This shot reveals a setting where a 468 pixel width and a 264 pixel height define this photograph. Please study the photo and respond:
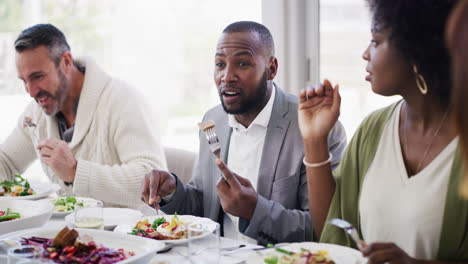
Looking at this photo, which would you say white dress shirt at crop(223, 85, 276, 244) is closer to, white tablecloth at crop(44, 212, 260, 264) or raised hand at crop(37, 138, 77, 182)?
white tablecloth at crop(44, 212, 260, 264)

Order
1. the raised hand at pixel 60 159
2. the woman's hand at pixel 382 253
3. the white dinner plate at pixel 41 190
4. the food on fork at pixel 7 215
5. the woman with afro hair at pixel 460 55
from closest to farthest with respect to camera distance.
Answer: the woman with afro hair at pixel 460 55 < the woman's hand at pixel 382 253 < the food on fork at pixel 7 215 < the white dinner plate at pixel 41 190 < the raised hand at pixel 60 159

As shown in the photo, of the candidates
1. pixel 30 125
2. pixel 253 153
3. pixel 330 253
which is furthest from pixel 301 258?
pixel 30 125

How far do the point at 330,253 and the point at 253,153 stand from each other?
34.8 inches

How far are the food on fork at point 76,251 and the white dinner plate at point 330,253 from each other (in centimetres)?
35

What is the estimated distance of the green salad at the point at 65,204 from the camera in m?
2.40

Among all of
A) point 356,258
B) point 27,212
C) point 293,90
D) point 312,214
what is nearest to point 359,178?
point 312,214

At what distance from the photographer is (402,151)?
5.99ft

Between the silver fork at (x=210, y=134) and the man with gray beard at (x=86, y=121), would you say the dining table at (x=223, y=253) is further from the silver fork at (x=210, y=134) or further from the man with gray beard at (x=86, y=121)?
the man with gray beard at (x=86, y=121)

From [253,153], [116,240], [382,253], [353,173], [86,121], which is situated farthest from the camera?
[86,121]

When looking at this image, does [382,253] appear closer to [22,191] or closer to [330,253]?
[330,253]

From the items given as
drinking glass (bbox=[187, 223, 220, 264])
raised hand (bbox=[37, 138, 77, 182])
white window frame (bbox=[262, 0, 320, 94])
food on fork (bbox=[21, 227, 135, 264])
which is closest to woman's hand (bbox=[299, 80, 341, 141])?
drinking glass (bbox=[187, 223, 220, 264])

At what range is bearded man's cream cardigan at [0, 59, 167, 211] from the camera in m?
2.95

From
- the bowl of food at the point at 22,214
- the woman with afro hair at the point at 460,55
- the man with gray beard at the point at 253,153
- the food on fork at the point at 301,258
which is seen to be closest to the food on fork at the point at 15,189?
the bowl of food at the point at 22,214

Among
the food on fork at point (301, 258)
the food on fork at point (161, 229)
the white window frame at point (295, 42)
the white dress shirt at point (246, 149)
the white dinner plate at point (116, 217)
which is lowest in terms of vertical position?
the white dinner plate at point (116, 217)
